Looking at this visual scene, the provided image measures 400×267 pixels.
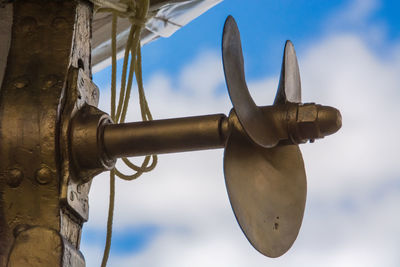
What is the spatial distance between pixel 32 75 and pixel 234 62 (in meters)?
0.20

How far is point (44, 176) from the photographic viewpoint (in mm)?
678

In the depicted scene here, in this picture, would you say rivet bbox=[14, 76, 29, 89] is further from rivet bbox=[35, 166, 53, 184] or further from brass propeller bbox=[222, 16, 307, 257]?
brass propeller bbox=[222, 16, 307, 257]

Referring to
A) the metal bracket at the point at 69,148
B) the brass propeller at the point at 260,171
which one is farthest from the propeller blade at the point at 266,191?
the metal bracket at the point at 69,148

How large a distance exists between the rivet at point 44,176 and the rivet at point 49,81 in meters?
0.08

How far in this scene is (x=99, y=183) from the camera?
9.64ft

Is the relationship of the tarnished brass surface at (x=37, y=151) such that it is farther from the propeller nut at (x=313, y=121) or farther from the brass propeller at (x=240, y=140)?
the propeller nut at (x=313, y=121)

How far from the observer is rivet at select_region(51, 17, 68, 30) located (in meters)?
0.75

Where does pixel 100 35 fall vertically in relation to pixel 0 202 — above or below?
above

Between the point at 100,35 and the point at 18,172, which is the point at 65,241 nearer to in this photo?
the point at 18,172

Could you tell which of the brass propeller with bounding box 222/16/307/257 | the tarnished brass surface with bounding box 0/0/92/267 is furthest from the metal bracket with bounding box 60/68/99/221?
the brass propeller with bounding box 222/16/307/257

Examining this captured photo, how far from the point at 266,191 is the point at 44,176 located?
0.69ft

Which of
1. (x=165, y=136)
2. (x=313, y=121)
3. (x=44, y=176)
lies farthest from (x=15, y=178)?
(x=313, y=121)

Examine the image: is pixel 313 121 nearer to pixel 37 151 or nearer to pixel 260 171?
pixel 260 171

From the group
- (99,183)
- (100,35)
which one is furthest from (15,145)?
(99,183)
